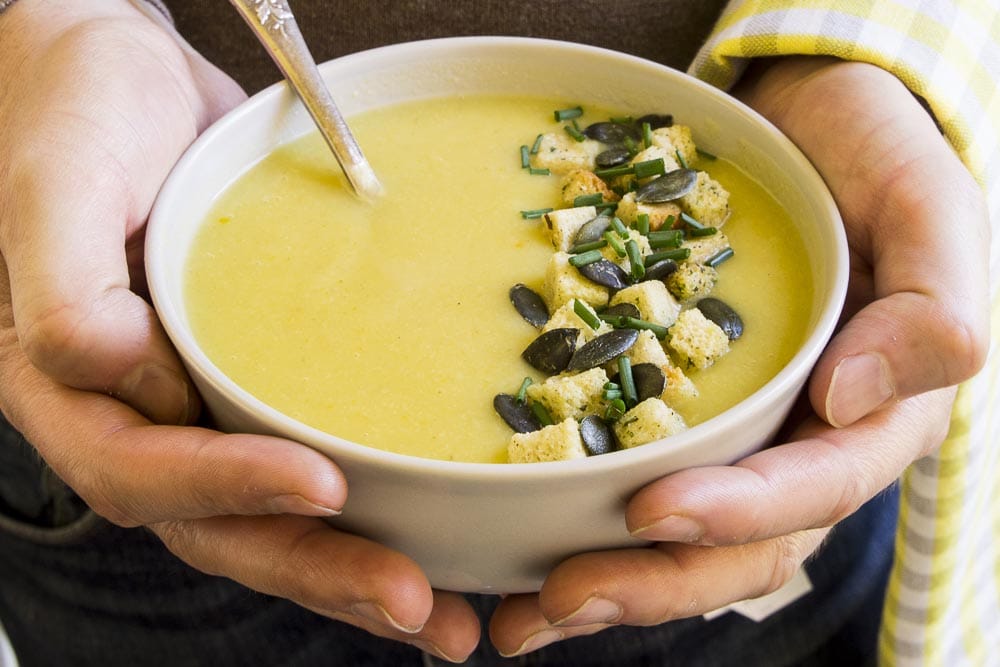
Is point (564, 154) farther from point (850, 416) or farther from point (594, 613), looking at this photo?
point (594, 613)

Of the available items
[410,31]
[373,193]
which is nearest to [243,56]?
[410,31]

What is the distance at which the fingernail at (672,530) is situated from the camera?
0.94 metres

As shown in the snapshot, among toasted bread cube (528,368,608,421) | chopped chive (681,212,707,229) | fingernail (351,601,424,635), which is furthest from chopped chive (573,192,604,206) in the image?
fingernail (351,601,424,635)

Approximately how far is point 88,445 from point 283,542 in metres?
0.24

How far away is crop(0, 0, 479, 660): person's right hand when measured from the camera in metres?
1.01

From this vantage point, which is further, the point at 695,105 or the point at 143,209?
→ the point at 695,105

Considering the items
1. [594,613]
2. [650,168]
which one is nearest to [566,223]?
[650,168]

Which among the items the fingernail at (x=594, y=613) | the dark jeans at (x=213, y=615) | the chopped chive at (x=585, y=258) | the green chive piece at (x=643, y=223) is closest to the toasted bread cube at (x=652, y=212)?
the green chive piece at (x=643, y=223)

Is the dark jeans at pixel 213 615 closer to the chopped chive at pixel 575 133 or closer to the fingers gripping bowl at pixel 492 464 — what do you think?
the fingers gripping bowl at pixel 492 464

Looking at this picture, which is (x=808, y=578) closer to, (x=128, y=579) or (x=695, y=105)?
(x=695, y=105)

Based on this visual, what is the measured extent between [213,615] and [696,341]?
104 cm

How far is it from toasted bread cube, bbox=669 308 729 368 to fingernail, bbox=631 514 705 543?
212mm

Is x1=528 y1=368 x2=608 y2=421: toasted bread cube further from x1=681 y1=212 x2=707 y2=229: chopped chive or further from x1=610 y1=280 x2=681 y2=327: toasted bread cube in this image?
x1=681 y1=212 x2=707 y2=229: chopped chive

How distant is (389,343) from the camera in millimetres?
1141
